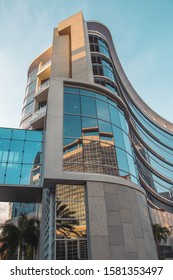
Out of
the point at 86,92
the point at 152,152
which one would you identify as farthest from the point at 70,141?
the point at 152,152

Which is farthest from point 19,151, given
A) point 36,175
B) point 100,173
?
point 100,173

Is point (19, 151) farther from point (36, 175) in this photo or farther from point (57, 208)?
point (57, 208)

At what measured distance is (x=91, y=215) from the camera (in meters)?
11.1

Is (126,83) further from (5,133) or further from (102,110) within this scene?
(5,133)

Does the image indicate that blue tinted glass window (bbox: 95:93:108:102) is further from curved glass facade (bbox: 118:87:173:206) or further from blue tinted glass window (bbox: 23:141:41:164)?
curved glass facade (bbox: 118:87:173:206)

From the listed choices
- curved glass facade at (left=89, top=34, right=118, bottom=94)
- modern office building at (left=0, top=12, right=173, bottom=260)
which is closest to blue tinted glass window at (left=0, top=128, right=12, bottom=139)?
modern office building at (left=0, top=12, right=173, bottom=260)

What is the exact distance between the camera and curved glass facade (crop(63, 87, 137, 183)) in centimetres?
1334

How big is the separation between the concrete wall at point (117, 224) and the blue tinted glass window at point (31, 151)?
18.7 ft

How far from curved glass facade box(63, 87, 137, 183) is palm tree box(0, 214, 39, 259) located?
1057 cm

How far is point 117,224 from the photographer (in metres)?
11.3

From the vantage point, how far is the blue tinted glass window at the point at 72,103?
1527 centimetres

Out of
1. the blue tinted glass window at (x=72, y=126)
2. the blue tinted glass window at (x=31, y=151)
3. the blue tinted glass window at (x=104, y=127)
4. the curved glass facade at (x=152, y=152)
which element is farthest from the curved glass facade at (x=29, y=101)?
the curved glass facade at (x=152, y=152)

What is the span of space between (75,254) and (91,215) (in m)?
2.25

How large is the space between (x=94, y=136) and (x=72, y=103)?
350 cm
